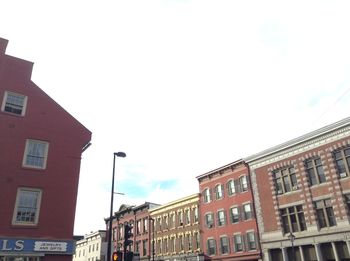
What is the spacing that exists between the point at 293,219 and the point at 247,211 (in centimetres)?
651

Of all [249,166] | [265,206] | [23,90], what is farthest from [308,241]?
[23,90]

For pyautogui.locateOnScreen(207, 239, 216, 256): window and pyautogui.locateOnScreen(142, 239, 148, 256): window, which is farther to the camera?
pyautogui.locateOnScreen(142, 239, 148, 256): window

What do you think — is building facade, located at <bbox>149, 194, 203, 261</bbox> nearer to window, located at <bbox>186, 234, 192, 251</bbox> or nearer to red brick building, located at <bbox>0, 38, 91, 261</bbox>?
window, located at <bbox>186, 234, 192, 251</bbox>

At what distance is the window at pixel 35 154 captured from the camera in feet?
71.1

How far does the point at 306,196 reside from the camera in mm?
32750

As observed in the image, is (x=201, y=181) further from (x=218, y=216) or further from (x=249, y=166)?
(x=249, y=166)

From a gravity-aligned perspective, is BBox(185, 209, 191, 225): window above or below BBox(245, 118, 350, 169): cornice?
below

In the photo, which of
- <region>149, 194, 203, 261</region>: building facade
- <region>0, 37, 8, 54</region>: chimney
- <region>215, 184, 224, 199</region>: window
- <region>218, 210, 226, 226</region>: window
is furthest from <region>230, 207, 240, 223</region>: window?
<region>0, 37, 8, 54</region>: chimney

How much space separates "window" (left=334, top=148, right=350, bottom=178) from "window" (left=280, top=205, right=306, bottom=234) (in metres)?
5.56

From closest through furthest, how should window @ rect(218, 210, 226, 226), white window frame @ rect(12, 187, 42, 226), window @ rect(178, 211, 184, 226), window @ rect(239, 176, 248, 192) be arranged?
white window frame @ rect(12, 187, 42, 226)
window @ rect(239, 176, 248, 192)
window @ rect(218, 210, 226, 226)
window @ rect(178, 211, 184, 226)

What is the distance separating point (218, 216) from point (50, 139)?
27174 mm

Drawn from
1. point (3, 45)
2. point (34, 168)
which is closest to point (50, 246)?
point (34, 168)

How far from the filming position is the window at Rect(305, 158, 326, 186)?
3212 centimetres

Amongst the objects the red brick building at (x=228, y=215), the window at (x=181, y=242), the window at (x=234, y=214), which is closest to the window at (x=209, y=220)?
the red brick building at (x=228, y=215)
